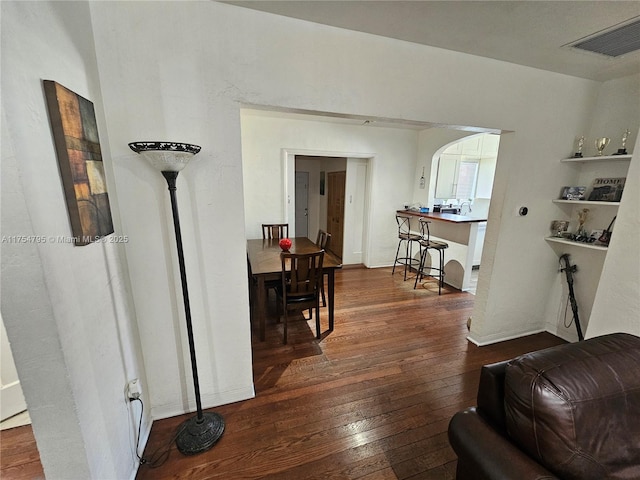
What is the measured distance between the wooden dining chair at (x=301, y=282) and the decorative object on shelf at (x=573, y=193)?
2364 millimetres

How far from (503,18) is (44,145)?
2.27 m

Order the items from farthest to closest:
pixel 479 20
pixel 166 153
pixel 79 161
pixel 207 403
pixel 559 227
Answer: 1. pixel 559 227
2. pixel 207 403
3. pixel 479 20
4. pixel 166 153
5. pixel 79 161

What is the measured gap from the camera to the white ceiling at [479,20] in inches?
54.6

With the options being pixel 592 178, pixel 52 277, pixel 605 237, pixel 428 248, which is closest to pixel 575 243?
pixel 605 237

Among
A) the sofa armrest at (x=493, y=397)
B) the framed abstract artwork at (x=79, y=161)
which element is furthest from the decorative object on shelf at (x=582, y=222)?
the framed abstract artwork at (x=79, y=161)

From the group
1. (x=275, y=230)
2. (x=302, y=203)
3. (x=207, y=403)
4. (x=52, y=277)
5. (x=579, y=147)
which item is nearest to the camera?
(x=52, y=277)

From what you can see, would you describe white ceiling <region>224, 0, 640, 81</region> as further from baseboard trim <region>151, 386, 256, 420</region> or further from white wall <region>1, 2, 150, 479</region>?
baseboard trim <region>151, 386, 256, 420</region>

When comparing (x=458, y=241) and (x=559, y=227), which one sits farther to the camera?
(x=458, y=241)

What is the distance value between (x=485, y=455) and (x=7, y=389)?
2.71m

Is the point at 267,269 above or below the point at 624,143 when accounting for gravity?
below

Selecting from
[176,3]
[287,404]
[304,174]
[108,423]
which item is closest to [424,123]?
[176,3]

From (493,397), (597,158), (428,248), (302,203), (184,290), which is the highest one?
(597,158)

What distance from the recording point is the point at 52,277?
34.0 inches

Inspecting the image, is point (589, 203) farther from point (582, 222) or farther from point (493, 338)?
point (493, 338)
